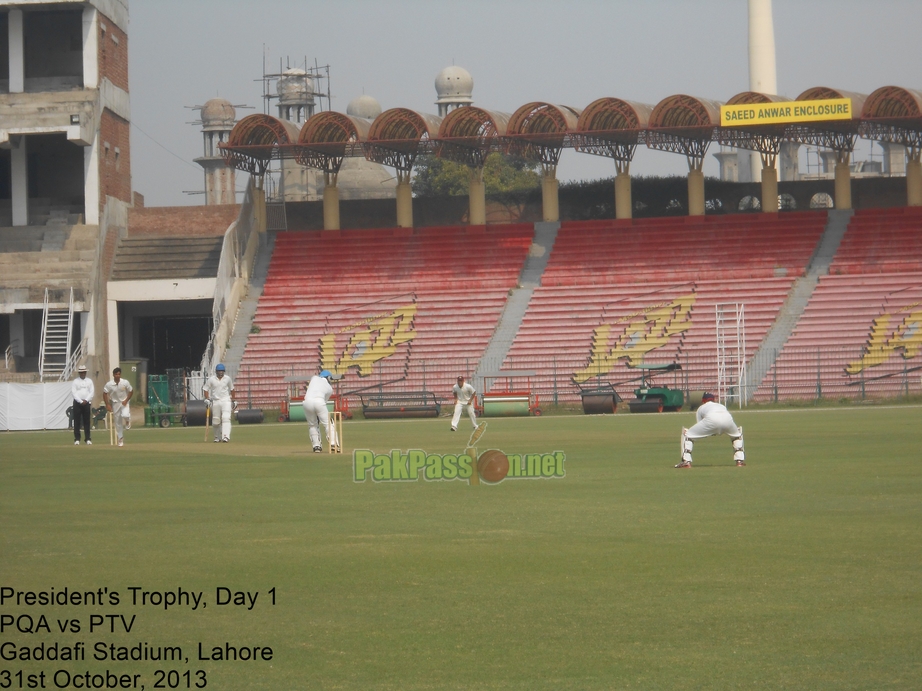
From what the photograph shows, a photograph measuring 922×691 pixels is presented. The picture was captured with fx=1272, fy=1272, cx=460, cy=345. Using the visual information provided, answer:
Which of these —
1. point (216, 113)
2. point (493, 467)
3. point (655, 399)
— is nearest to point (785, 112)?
point (655, 399)

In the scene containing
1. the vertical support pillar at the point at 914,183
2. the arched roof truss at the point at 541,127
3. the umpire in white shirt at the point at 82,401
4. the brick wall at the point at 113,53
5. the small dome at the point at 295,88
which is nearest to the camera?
the umpire in white shirt at the point at 82,401

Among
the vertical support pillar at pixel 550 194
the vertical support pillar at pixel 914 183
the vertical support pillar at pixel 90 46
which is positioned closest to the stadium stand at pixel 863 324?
the vertical support pillar at pixel 914 183

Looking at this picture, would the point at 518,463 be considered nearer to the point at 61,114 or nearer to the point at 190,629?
the point at 190,629

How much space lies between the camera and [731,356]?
44.2 meters

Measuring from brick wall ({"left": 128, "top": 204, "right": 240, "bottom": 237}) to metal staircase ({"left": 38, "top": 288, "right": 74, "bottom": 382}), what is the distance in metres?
8.36

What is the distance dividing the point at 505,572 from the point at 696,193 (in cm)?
4630

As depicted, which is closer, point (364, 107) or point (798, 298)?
point (798, 298)

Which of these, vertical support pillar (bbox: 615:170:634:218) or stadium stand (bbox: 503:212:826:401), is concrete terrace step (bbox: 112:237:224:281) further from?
vertical support pillar (bbox: 615:170:634:218)

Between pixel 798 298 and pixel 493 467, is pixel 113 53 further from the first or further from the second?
pixel 493 467

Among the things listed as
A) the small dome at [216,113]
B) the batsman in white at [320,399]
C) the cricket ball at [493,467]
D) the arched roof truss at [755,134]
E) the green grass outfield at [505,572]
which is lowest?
the green grass outfield at [505,572]

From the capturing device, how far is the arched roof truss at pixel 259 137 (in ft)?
179

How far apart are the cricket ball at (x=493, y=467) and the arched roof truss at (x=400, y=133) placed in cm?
3692

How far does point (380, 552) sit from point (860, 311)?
3890 centimetres

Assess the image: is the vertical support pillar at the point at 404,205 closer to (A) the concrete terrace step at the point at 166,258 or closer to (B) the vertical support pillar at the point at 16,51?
(A) the concrete terrace step at the point at 166,258
